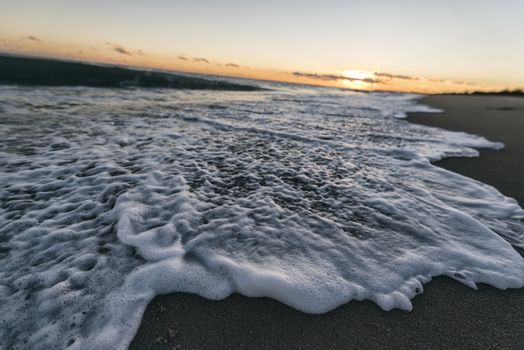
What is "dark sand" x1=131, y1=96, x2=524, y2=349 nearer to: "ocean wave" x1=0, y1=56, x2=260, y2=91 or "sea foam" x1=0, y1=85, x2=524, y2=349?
"sea foam" x1=0, y1=85, x2=524, y2=349

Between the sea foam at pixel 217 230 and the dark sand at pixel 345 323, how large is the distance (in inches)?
4.1

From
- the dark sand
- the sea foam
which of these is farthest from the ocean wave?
the dark sand

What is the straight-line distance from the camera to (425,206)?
11.8ft

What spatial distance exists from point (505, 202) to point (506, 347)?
8.86 feet

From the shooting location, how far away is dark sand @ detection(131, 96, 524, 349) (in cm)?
175

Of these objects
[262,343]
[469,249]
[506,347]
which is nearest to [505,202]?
[469,249]

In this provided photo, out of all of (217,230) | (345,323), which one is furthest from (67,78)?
(345,323)

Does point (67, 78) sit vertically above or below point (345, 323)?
below

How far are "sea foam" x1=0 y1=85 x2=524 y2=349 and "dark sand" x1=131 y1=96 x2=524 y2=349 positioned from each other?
4.1 inches

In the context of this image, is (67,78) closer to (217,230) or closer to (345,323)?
(217,230)

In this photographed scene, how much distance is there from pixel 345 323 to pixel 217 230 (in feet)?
4.98

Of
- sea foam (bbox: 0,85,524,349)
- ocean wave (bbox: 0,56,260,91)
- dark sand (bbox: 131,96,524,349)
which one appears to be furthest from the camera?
ocean wave (bbox: 0,56,260,91)

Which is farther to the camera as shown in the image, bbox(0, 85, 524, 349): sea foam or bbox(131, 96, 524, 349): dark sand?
bbox(0, 85, 524, 349): sea foam

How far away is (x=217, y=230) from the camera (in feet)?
9.52
